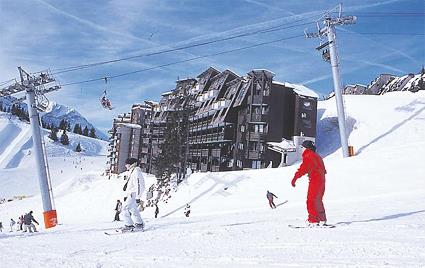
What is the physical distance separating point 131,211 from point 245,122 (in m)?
46.8

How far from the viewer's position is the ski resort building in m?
54.2

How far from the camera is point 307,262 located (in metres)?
5.64

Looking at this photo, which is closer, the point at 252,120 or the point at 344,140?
the point at 344,140

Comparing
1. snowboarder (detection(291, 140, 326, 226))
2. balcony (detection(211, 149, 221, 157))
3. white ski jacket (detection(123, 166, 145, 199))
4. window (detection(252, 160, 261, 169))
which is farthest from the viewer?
balcony (detection(211, 149, 221, 157))

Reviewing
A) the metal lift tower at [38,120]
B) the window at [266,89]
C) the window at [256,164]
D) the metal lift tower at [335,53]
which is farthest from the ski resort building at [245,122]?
the metal lift tower at [38,120]

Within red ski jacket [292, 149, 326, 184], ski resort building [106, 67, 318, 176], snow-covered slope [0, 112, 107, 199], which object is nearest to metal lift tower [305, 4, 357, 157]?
ski resort building [106, 67, 318, 176]

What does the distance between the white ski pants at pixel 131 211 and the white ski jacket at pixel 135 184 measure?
0.27 feet

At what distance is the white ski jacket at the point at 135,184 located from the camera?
9.86m

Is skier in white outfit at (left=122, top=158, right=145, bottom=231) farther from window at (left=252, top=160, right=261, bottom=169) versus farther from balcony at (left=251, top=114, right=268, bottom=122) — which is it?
balcony at (left=251, top=114, right=268, bottom=122)

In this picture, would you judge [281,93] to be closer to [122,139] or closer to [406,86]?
[122,139]

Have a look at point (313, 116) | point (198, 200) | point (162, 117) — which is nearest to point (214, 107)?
point (313, 116)

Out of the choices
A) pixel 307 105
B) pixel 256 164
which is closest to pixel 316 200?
pixel 256 164

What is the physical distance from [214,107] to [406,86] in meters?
59.3

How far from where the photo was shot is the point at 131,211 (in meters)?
10.0
